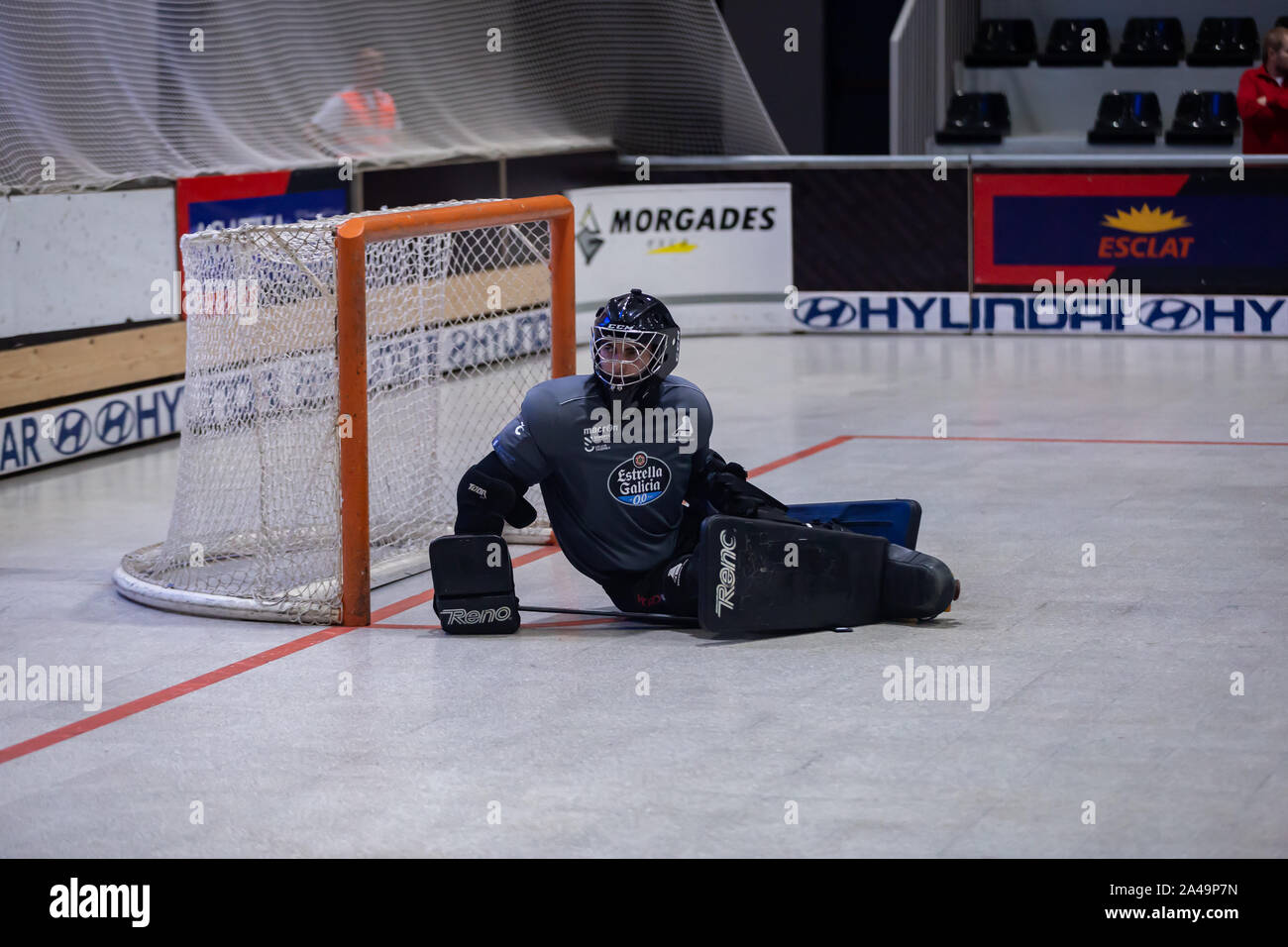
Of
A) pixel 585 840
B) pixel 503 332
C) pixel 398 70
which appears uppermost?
pixel 398 70

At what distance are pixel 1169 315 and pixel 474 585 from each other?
9579 mm

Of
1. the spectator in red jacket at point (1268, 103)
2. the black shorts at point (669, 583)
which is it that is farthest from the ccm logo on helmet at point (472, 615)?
the spectator in red jacket at point (1268, 103)

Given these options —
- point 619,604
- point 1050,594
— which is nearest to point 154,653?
point 619,604

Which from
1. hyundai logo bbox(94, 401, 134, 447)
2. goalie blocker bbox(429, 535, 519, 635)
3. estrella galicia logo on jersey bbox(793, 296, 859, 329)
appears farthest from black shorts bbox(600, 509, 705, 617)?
estrella galicia logo on jersey bbox(793, 296, 859, 329)

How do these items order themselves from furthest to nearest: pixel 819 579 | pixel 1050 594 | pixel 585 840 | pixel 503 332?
1. pixel 503 332
2. pixel 1050 594
3. pixel 819 579
4. pixel 585 840

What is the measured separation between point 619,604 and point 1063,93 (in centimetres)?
1387

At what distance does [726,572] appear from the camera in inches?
255

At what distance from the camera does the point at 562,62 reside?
614 inches

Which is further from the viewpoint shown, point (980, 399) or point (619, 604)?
point (980, 399)

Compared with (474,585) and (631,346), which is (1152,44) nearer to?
(631,346)

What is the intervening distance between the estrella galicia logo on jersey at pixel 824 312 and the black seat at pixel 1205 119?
4421 mm

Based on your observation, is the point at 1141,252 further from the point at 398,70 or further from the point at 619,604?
the point at 619,604

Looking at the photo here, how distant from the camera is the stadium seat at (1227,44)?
18766 millimetres

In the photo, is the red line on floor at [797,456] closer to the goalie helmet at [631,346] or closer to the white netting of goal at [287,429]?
the white netting of goal at [287,429]
